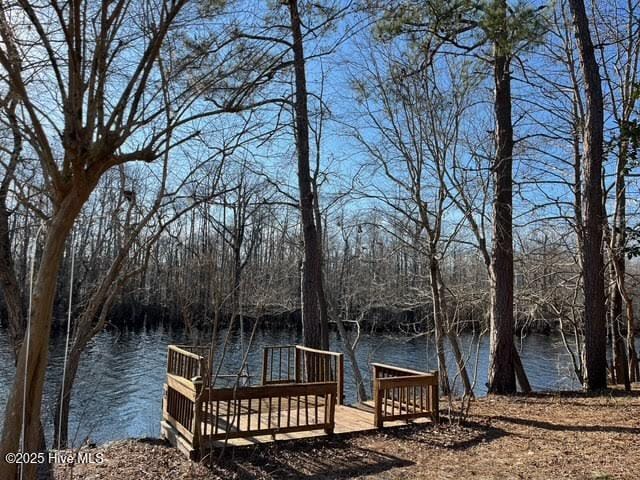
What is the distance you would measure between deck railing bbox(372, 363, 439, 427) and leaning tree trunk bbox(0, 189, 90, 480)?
3645 mm

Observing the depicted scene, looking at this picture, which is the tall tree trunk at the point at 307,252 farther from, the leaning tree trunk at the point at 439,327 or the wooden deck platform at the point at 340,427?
the leaning tree trunk at the point at 439,327

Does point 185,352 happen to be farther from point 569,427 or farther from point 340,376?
point 569,427

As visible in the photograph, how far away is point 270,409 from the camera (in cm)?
507

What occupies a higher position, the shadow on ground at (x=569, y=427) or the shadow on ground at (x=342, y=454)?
the shadow on ground at (x=569, y=427)

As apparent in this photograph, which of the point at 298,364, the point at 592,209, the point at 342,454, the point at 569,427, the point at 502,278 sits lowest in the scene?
the point at 342,454

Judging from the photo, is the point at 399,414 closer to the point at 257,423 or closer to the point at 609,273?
the point at 257,423

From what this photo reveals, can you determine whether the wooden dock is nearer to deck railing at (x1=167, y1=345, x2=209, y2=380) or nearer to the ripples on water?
deck railing at (x1=167, y1=345, x2=209, y2=380)

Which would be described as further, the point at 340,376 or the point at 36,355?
the point at 340,376

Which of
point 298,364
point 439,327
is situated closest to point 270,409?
point 298,364

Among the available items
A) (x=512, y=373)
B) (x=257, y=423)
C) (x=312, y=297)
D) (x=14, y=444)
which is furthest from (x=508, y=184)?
(x=14, y=444)

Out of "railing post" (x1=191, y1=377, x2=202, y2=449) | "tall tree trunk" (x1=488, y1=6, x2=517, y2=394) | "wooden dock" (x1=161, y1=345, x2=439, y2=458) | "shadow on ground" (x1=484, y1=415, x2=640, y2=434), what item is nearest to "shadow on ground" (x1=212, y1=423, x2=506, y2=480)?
"wooden dock" (x1=161, y1=345, x2=439, y2=458)

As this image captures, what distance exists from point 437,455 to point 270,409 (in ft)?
5.61

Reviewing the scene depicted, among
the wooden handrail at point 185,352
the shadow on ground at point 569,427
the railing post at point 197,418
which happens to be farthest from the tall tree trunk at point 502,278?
the railing post at point 197,418

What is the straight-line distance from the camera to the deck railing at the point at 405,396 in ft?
19.0
